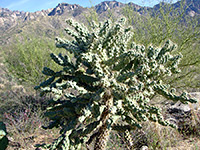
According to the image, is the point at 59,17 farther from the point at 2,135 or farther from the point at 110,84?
the point at 110,84

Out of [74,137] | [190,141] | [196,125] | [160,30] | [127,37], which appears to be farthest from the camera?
[160,30]

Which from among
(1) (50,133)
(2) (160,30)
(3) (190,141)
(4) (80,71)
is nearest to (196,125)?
(3) (190,141)

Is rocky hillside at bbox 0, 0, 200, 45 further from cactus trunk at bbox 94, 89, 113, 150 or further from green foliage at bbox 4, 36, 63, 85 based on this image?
cactus trunk at bbox 94, 89, 113, 150

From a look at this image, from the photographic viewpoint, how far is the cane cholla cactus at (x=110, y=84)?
4.93 ft

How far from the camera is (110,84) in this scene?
1.50 metres

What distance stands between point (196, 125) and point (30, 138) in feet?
15.9

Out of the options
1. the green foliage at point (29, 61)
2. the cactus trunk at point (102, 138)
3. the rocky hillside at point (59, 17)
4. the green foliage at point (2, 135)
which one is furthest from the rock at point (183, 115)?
the green foliage at point (29, 61)

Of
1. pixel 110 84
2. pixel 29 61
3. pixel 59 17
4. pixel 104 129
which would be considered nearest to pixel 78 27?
pixel 110 84

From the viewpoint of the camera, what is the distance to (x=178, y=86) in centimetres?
638

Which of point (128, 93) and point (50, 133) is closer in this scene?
point (128, 93)

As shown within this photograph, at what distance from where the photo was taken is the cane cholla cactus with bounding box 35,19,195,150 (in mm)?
1503

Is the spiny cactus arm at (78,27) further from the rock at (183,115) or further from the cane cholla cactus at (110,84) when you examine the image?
the rock at (183,115)

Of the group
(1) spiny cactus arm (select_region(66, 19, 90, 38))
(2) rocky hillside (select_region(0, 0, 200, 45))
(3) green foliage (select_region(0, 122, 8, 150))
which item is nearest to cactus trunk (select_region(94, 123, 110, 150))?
(1) spiny cactus arm (select_region(66, 19, 90, 38))

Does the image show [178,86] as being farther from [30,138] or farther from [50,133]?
[30,138]
